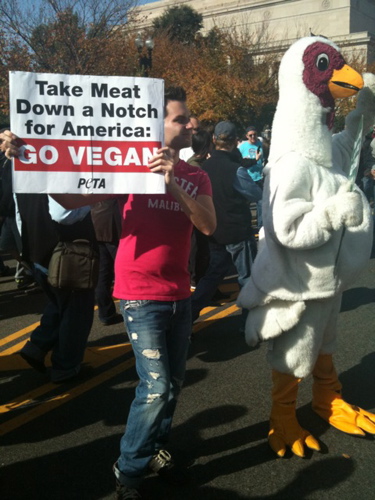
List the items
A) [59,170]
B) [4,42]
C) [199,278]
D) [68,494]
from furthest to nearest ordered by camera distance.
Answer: [4,42]
[199,278]
[68,494]
[59,170]

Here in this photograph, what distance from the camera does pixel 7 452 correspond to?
3.22 meters

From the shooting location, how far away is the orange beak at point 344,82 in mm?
3107

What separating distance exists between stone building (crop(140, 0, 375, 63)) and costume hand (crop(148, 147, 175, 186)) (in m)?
43.4

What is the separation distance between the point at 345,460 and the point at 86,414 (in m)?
1.62

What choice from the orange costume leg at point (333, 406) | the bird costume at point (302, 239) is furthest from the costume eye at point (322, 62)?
the orange costume leg at point (333, 406)

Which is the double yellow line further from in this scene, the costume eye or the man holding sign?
the costume eye

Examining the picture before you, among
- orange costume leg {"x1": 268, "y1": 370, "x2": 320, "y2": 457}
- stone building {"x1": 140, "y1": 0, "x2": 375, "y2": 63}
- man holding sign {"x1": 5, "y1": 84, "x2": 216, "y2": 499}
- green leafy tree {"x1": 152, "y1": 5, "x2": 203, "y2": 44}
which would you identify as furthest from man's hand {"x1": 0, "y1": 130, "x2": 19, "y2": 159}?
stone building {"x1": 140, "y1": 0, "x2": 375, "y2": 63}

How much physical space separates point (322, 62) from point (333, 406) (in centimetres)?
201

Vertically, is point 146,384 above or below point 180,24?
below

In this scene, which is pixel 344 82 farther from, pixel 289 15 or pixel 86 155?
pixel 289 15

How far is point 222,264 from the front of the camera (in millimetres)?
5113

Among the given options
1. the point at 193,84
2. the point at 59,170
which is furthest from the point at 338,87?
the point at 193,84

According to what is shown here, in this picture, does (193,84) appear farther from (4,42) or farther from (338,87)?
(338,87)

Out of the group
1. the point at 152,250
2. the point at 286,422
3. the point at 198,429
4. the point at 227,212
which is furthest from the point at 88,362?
the point at 152,250
